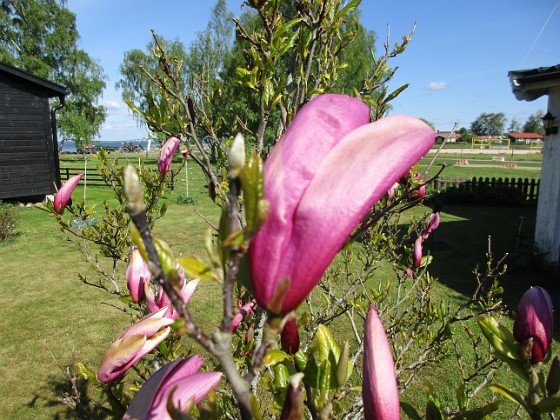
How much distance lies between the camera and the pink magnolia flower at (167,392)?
562 mm

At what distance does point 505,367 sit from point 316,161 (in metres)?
4.34

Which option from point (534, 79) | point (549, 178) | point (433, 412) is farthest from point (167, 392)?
point (549, 178)

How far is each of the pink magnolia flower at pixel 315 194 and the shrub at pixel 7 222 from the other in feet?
32.3

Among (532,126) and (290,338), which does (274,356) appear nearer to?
(290,338)

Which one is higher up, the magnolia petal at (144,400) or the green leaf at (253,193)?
the green leaf at (253,193)

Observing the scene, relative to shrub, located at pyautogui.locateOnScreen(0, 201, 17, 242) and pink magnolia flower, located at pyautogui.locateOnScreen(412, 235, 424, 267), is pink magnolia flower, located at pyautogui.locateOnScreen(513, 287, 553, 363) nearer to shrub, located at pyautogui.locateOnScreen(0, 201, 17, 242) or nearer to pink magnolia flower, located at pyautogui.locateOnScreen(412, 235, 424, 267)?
pink magnolia flower, located at pyautogui.locateOnScreen(412, 235, 424, 267)

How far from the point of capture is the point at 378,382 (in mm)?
595

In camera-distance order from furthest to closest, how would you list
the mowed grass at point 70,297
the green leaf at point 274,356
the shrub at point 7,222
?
the shrub at point 7,222, the mowed grass at point 70,297, the green leaf at point 274,356

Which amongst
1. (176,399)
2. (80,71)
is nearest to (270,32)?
(176,399)

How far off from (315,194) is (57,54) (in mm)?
31792

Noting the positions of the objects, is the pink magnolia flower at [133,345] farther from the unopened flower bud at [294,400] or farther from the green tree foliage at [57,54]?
the green tree foliage at [57,54]

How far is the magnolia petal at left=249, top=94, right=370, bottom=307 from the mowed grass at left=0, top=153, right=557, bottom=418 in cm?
118

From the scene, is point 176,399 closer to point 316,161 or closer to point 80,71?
point 316,161

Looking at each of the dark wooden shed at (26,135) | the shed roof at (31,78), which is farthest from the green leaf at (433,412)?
the shed roof at (31,78)
